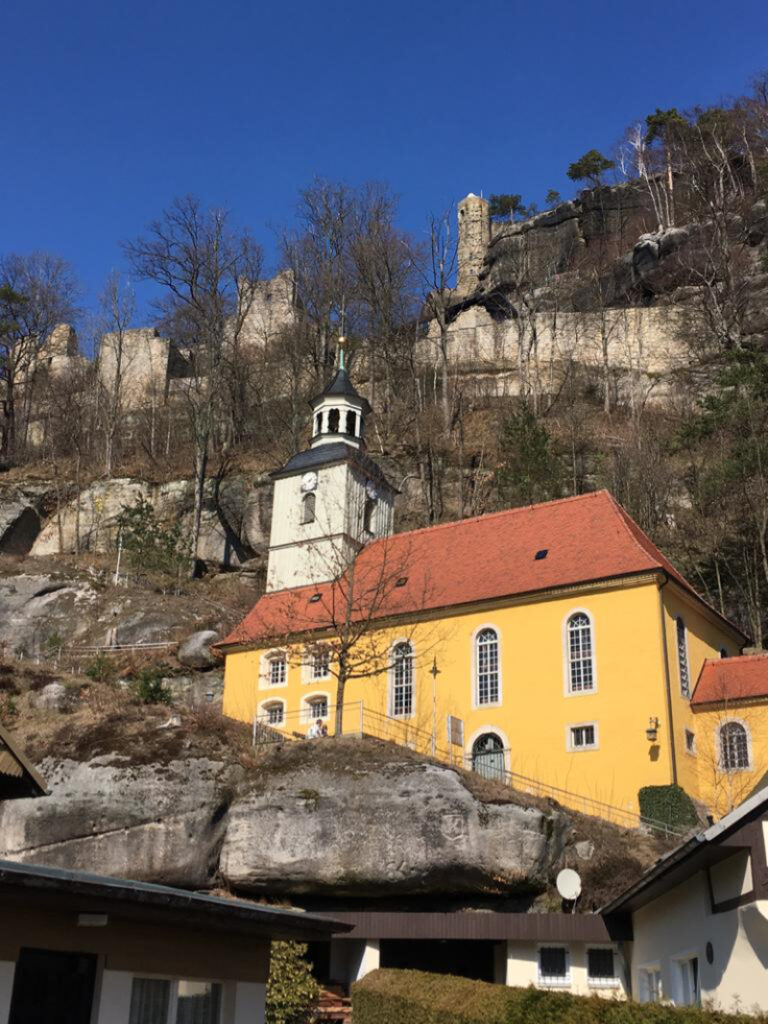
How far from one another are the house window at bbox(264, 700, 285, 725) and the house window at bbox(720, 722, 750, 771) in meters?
12.9

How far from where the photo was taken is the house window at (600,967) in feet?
56.7

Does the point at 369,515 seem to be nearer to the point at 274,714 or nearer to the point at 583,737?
the point at 274,714

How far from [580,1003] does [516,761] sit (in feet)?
55.8

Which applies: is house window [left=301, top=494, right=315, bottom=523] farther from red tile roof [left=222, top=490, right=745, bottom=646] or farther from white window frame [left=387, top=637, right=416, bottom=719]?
white window frame [left=387, top=637, right=416, bottom=719]

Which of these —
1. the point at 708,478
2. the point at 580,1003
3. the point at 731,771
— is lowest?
the point at 580,1003

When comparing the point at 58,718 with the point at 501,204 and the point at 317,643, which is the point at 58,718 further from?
the point at 501,204

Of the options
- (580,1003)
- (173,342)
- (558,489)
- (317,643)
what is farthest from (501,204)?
(580,1003)

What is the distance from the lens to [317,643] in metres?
30.5

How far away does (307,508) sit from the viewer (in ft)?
125

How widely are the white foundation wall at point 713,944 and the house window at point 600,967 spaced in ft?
7.64

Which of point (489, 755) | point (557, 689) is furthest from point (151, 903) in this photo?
point (489, 755)

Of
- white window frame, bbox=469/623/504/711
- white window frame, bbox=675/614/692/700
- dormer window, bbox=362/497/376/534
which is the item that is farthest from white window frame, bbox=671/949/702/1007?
dormer window, bbox=362/497/376/534

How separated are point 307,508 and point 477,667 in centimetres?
1165

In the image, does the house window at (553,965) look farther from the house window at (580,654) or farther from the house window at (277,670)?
the house window at (277,670)
